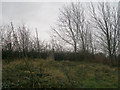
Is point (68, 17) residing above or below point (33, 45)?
above

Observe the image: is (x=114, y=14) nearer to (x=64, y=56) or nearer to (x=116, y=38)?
(x=116, y=38)

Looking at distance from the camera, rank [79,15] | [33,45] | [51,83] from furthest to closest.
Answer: [79,15] → [33,45] → [51,83]

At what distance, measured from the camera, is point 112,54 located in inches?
562

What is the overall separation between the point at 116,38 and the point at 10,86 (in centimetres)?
1416

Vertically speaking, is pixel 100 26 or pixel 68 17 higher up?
pixel 68 17

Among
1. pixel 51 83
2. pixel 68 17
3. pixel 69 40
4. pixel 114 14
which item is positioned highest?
pixel 68 17

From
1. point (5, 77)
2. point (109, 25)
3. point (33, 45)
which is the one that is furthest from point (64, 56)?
point (5, 77)

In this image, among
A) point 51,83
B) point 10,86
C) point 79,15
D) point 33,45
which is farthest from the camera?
point 79,15

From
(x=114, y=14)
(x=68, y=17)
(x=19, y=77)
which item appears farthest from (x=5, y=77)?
(x=68, y=17)

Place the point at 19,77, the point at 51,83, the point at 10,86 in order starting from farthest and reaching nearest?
the point at 19,77, the point at 51,83, the point at 10,86

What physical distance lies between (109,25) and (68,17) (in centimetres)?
897

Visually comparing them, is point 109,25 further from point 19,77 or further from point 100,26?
point 19,77

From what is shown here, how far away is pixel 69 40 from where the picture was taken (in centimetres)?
2188

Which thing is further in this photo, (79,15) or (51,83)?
(79,15)
